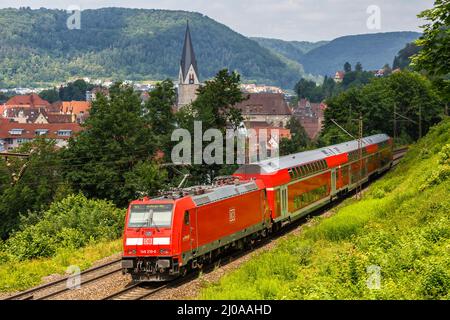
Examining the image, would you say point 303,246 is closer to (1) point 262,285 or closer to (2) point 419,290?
(1) point 262,285

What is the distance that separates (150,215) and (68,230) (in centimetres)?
1547

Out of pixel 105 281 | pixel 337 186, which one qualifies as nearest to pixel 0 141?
pixel 337 186

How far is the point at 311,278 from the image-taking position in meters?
17.5

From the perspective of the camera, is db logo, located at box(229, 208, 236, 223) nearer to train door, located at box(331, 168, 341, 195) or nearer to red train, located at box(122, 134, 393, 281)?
A: red train, located at box(122, 134, 393, 281)

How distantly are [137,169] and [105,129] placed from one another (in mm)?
6804

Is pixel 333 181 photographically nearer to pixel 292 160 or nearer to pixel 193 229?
pixel 292 160

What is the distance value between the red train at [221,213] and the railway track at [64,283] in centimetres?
242

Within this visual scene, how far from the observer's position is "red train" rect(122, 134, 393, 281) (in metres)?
23.0

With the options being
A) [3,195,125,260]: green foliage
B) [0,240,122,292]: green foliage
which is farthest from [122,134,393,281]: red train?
[3,195,125,260]: green foliage

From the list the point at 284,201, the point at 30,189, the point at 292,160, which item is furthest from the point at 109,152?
the point at 284,201

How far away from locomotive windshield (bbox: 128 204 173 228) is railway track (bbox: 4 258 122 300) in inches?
123

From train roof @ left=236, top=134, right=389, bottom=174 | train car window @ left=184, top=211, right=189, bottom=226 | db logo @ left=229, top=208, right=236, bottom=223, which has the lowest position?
db logo @ left=229, top=208, right=236, bottom=223

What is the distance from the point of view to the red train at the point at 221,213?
2297 centimetres

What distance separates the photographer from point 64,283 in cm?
2450
